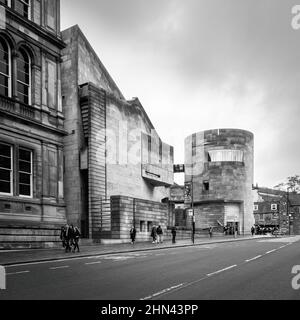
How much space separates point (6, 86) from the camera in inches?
1041

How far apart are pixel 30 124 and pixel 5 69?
11.4ft

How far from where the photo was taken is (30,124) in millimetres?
27531

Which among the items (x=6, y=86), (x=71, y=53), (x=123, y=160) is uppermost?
(x=71, y=53)

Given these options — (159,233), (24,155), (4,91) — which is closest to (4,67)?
(4,91)

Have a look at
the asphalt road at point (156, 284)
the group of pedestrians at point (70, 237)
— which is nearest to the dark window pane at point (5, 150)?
the group of pedestrians at point (70, 237)

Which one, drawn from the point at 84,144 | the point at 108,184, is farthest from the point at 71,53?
the point at 108,184

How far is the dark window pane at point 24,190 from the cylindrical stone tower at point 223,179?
47557 mm

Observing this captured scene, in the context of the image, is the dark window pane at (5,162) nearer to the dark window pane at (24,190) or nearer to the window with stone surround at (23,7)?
the dark window pane at (24,190)

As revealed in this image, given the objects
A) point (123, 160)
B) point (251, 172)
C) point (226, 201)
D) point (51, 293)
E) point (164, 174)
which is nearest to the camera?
point (51, 293)

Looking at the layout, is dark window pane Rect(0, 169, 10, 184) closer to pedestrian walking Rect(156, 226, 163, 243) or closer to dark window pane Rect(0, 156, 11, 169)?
dark window pane Rect(0, 156, 11, 169)

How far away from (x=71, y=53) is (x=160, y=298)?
3341cm

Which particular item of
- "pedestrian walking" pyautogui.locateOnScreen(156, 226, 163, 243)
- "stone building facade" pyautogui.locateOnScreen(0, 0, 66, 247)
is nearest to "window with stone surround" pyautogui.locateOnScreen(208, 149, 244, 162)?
"pedestrian walking" pyautogui.locateOnScreen(156, 226, 163, 243)

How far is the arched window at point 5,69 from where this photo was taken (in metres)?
26.2
